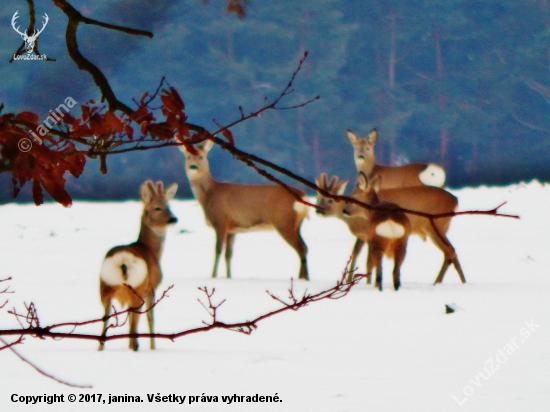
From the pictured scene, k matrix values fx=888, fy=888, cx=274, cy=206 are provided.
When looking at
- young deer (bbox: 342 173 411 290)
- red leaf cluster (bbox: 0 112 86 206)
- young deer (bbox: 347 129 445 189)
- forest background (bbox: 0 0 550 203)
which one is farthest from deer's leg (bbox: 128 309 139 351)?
forest background (bbox: 0 0 550 203)

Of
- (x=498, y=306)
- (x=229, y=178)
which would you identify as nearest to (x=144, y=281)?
(x=498, y=306)

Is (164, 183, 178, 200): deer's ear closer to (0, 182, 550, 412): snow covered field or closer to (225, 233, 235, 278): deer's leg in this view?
(0, 182, 550, 412): snow covered field

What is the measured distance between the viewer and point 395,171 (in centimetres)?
622

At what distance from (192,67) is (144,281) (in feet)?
23.1

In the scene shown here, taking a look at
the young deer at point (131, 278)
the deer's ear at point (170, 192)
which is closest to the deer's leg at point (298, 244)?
the deer's ear at point (170, 192)

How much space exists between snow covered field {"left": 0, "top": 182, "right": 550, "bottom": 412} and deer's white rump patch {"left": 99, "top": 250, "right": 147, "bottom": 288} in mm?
247

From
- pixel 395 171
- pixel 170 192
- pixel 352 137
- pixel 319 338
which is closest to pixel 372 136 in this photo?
pixel 352 137

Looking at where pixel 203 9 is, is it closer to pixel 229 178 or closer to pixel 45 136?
pixel 229 178

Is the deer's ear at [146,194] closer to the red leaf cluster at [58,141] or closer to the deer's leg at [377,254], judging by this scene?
the deer's leg at [377,254]

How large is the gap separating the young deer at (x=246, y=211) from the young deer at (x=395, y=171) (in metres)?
1.16

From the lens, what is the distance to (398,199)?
187 inches


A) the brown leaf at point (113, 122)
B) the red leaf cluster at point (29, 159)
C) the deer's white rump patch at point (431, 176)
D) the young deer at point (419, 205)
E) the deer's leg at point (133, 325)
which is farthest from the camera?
the deer's white rump patch at point (431, 176)

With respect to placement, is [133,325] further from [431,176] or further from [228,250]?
[431,176]

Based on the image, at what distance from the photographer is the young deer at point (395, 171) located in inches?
242
